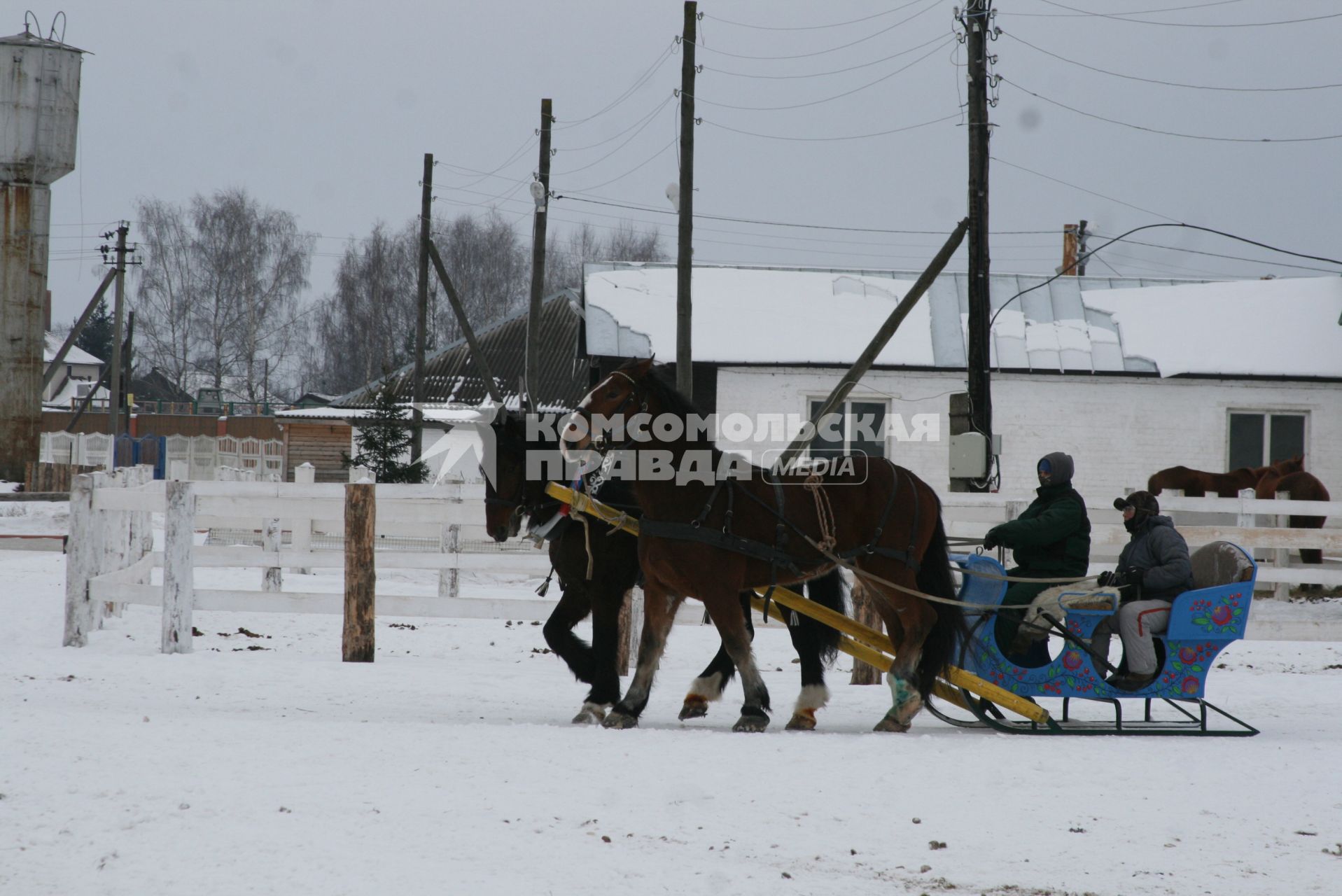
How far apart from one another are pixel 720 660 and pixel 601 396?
1895 mm

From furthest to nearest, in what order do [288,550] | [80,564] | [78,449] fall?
1. [78,449]
2. [288,550]
3. [80,564]

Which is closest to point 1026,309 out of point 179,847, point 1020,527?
point 1020,527

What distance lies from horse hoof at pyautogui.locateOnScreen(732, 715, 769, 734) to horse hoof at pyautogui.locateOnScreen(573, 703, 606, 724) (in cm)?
75

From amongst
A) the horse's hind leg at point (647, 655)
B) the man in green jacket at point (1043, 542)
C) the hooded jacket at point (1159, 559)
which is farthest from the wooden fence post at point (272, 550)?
the hooded jacket at point (1159, 559)

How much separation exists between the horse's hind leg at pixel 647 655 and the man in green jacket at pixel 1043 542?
75.1 inches

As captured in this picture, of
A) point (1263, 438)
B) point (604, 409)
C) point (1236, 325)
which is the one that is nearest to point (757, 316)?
point (1236, 325)

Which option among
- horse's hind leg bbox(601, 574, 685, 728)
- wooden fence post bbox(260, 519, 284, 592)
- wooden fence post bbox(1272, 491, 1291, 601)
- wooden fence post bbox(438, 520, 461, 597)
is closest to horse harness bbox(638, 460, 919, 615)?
horse's hind leg bbox(601, 574, 685, 728)

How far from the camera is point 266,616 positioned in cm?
1184

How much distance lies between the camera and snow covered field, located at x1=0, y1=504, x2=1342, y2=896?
12.5 ft

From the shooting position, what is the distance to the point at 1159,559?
6.39 metres

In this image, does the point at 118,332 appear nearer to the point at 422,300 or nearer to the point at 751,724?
the point at 422,300

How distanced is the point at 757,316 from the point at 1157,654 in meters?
16.2

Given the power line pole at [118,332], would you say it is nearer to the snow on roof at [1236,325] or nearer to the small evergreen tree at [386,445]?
the small evergreen tree at [386,445]

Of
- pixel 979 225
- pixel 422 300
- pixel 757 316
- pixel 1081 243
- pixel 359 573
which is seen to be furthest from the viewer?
pixel 1081 243
